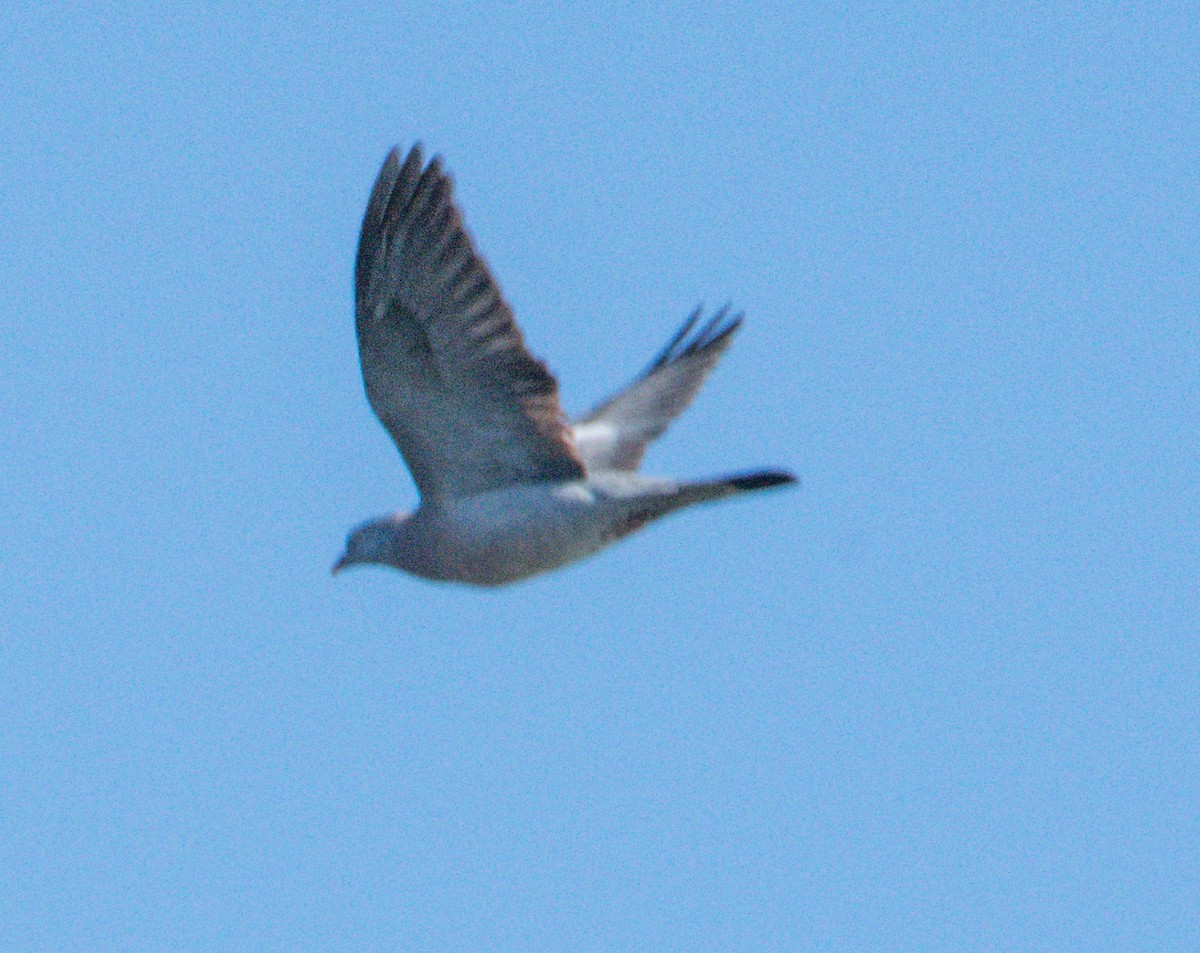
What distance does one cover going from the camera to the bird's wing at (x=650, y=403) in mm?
15992

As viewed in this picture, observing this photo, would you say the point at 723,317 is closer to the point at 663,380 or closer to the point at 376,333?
the point at 663,380

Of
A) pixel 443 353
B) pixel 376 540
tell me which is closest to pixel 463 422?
pixel 443 353

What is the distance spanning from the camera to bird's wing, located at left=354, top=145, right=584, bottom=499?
1333 cm

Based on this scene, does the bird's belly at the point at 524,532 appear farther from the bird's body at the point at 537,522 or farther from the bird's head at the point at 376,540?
the bird's head at the point at 376,540

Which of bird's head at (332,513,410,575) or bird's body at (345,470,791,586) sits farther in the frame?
bird's head at (332,513,410,575)

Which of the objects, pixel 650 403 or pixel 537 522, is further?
pixel 650 403

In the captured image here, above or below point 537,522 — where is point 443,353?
above

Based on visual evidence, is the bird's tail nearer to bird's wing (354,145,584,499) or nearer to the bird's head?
bird's wing (354,145,584,499)

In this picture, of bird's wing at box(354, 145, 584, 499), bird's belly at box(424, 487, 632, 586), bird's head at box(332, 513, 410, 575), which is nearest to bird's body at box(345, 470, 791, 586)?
bird's belly at box(424, 487, 632, 586)

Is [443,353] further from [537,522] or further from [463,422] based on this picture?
[537,522]

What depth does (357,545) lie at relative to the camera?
48.6 feet

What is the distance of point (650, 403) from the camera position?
16.5 meters

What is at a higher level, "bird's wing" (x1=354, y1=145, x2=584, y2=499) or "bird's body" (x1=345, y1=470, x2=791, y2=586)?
"bird's wing" (x1=354, y1=145, x2=584, y2=499)

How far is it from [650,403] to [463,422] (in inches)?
111
